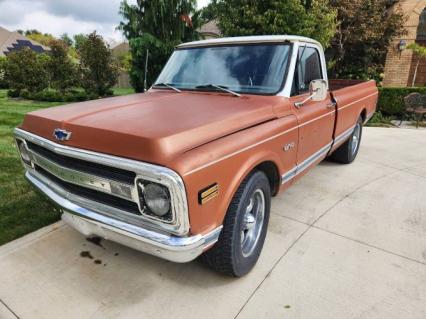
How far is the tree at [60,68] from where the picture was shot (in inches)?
624

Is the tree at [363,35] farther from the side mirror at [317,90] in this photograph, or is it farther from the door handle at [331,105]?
the side mirror at [317,90]

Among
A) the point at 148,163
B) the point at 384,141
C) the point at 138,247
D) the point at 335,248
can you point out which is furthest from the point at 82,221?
the point at 384,141

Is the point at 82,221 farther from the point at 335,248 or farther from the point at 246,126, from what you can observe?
the point at 335,248

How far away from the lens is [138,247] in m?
2.02

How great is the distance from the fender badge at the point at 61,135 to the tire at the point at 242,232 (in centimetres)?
120

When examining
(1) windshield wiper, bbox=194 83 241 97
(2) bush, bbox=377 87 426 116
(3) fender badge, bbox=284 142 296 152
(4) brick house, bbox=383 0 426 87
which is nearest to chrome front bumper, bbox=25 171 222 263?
(3) fender badge, bbox=284 142 296 152

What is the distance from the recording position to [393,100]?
10352mm

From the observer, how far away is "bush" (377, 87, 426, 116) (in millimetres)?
10148

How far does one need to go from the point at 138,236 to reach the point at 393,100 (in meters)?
10.8

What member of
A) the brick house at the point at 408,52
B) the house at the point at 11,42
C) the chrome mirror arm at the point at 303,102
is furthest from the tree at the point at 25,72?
the house at the point at 11,42

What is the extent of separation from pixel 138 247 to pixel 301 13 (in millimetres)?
8753

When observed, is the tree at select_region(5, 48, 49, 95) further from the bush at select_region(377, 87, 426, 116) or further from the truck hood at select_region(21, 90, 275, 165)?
the truck hood at select_region(21, 90, 275, 165)

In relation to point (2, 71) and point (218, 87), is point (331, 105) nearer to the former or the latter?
point (218, 87)

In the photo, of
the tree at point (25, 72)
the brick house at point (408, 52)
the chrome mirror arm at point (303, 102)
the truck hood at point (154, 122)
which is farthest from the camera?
the tree at point (25, 72)
